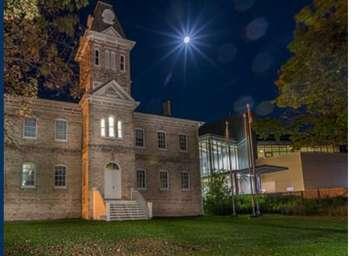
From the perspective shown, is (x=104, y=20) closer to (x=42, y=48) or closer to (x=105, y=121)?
(x=105, y=121)

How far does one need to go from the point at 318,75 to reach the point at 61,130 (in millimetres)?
11095

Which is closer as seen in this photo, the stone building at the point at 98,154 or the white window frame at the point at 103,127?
the stone building at the point at 98,154

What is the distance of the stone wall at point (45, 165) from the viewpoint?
13617 millimetres

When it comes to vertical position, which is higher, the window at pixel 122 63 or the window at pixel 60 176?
the window at pixel 122 63

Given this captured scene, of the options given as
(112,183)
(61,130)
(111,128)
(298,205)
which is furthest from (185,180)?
(61,130)

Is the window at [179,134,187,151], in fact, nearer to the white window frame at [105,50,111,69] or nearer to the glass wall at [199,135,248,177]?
the glass wall at [199,135,248,177]

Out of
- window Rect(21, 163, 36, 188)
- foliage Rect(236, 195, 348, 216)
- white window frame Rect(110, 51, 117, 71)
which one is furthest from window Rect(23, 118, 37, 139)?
foliage Rect(236, 195, 348, 216)

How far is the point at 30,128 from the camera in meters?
14.4

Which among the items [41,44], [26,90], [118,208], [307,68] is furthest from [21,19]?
[118,208]

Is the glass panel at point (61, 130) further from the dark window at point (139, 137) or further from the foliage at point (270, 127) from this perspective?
the foliage at point (270, 127)

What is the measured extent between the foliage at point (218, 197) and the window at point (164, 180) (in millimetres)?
1955

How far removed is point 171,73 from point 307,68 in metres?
29.1

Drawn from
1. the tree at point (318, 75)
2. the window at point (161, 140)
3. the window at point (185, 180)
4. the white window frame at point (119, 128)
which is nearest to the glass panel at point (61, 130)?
the white window frame at point (119, 128)
